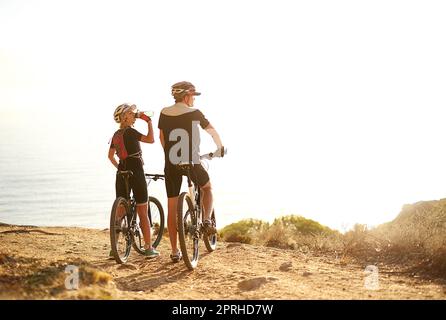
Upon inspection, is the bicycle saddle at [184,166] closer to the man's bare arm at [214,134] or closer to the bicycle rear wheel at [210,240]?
the man's bare arm at [214,134]

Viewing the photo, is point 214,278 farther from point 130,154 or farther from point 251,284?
point 130,154

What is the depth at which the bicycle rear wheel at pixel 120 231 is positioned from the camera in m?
8.62

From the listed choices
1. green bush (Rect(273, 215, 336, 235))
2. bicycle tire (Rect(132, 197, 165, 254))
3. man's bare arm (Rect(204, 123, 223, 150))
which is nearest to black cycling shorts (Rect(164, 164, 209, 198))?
man's bare arm (Rect(204, 123, 223, 150))

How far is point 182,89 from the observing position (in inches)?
327

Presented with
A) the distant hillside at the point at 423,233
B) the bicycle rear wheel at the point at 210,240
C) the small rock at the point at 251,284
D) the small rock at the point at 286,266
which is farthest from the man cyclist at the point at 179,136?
the distant hillside at the point at 423,233

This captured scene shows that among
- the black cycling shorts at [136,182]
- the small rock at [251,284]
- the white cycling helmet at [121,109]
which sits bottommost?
the small rock at [251,284]

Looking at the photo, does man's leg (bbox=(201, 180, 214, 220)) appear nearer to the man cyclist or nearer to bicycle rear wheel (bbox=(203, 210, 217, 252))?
the man cyclist

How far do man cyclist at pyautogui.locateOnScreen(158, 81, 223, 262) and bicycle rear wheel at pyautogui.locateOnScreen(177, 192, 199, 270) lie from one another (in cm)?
17

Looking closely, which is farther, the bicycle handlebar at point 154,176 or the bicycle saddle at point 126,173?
the bicycle handlebar at point 154,176

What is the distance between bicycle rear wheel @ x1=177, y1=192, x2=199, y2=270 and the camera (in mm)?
8008

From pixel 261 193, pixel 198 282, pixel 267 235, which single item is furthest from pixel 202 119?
pixel 261 193

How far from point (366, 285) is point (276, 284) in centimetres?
137

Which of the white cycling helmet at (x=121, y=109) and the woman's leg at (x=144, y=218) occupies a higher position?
the white cycling helmet at (x=121, y=109)

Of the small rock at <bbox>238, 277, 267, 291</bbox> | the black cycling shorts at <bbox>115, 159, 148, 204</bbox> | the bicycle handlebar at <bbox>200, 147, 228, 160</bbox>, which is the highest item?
the bicycle handlebar at <bbox>200, 147, 228, 160</bbox>
